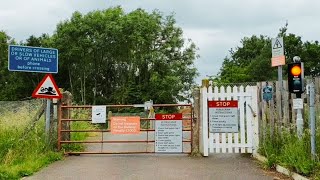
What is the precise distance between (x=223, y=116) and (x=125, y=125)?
2924mm

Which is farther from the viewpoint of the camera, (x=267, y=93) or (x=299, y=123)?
(x=267, y=93)

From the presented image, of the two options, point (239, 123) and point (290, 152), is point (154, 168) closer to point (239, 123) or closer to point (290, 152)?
point (239, 123)

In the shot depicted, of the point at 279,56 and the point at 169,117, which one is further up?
the point at 279,56

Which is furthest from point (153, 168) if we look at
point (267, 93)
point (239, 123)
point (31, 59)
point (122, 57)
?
point (122, 57)

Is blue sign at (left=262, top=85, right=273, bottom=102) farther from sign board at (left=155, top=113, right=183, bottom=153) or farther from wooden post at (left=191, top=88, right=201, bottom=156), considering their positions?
sign board at (left=155, top=113, right=183, bottom=153)

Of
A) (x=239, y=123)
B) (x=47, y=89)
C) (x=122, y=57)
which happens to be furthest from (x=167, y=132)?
(x=122, y=57)

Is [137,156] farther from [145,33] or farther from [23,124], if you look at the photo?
[145,33]

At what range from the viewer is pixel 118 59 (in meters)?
49.8

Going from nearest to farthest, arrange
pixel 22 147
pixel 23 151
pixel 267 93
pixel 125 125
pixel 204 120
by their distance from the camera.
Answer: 1. pixel 267 93
2. pixel 23 151
3. pixel 22 147
4. pixel 204 120
5. pixel 125 125

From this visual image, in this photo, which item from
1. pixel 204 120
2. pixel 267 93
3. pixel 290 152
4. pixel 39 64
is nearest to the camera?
pixel 290 152

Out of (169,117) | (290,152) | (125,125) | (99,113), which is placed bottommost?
(290,152)

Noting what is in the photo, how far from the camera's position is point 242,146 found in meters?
14.0

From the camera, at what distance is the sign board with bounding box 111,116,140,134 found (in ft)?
48.3

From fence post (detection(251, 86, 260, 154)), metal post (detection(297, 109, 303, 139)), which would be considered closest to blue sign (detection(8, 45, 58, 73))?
fence post (detection(251, 86, 260, 154))
